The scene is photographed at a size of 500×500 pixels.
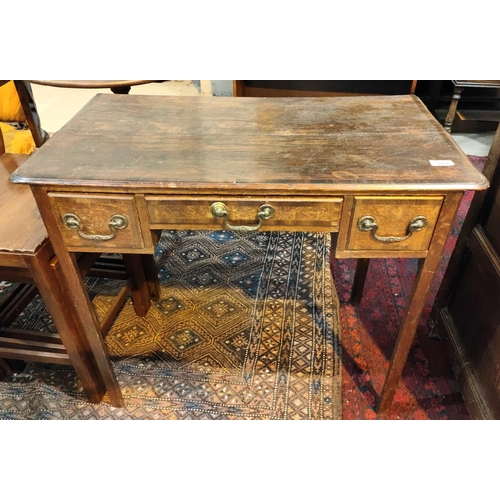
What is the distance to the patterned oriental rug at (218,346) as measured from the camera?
1.55 metres

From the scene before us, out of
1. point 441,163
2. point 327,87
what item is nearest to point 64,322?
point 441,163

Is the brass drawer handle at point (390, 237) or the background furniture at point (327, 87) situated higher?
the brass drawer handle at point (390, 237)

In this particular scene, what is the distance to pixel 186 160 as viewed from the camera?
1070 millimetres

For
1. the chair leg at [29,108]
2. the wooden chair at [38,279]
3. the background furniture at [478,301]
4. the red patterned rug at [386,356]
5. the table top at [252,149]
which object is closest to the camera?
the table top at [252,149]

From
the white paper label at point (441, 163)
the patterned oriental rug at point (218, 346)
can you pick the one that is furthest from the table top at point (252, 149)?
the patterned oriental rug at point (218, 346)

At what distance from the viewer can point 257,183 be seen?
3.18 ft

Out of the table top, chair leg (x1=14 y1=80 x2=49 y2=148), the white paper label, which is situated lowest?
chair leg (x1=14 y1=80 x2=49 y2=148)

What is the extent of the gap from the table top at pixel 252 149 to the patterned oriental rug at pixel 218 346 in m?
0.92

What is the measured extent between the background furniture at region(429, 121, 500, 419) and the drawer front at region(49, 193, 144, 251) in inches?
45.3

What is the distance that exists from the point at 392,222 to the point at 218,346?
1.00m

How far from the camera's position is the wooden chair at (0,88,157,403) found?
1.20 metres

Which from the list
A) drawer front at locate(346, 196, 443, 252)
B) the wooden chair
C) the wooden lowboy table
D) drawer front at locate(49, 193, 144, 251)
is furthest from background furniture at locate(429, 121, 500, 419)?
the wooden chair

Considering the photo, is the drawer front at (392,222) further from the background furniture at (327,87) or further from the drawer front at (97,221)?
the background furniture at (327,87)

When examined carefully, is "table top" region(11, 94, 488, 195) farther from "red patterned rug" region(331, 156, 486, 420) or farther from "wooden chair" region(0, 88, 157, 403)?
"red patterned rug" region(331, 156, 486, 420)
